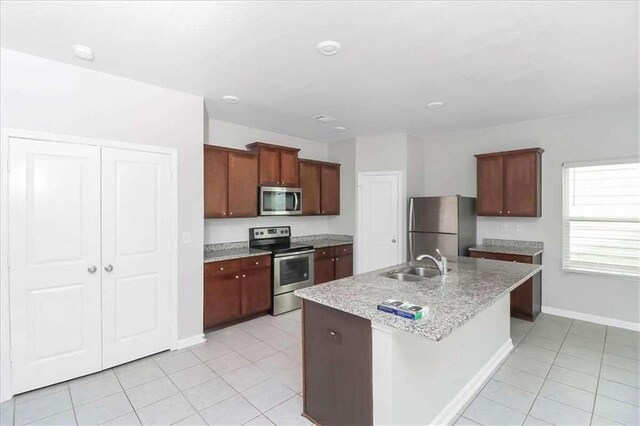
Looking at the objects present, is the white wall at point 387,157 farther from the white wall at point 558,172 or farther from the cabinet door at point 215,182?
the cabinet door at point 215,182

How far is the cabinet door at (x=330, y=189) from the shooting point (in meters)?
5.57

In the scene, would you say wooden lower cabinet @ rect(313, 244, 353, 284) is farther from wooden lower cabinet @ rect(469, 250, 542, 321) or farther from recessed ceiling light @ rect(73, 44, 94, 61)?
recessed ceiling light @ rect(73, 44, 94, 61)

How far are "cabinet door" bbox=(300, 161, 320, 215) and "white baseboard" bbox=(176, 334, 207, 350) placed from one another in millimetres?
2433

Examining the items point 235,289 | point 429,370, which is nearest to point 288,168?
point 235,289

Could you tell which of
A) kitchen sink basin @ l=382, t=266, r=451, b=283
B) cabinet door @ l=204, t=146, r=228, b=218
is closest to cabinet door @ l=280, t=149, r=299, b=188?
cabinet door @ l=204, t=146, r=228, b=218

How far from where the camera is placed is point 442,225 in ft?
15.1

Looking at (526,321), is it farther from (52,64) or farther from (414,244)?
(52,64)

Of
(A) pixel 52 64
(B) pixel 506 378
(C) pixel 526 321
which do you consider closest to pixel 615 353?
(C) pixel 526 321

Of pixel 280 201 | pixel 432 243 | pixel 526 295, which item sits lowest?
pixel 526 295

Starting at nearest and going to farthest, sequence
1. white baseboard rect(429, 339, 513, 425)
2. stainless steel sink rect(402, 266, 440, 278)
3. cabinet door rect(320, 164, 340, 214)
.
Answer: white baseboard rect(429, 339, 513, 425)
stainless steel sink rect(402, 266, 440, 278)
cabinet door rect(320, 164, 340, 214)

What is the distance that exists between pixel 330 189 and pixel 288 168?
1.07 meters

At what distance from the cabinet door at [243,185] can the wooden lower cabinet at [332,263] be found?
1304mm

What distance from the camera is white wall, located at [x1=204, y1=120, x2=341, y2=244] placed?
14.6ft

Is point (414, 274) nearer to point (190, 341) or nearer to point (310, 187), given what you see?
point (190, 341)
